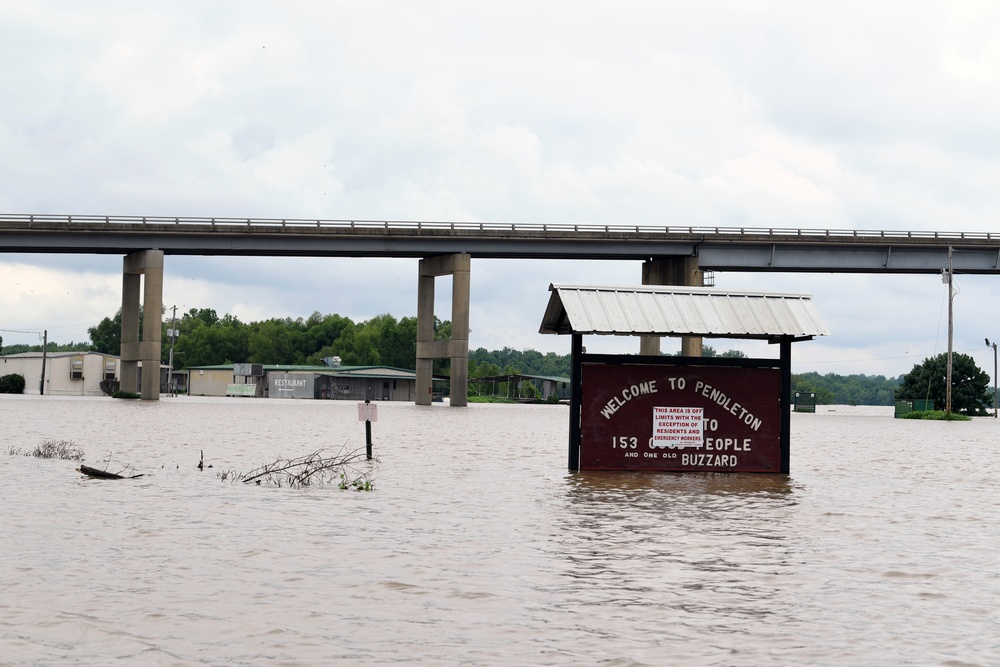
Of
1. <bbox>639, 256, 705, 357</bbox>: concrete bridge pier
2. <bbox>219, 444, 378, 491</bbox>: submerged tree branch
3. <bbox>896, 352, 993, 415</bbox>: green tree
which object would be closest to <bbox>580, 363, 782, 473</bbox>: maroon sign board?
<bbox>219, 444, 378, 491</bbox>: submerged tree branch

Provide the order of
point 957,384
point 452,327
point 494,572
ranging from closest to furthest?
1. point 494,572
2. point 452,327
3. point 957,384

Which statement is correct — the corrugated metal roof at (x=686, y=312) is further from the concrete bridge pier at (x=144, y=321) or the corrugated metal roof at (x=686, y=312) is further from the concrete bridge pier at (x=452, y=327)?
the concrete bridge pier at (x=144, y=321)

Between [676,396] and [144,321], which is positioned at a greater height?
[144,321]

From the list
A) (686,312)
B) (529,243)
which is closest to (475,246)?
(529,243)

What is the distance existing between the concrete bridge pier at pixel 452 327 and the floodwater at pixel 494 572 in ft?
204

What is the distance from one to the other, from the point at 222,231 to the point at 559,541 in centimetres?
7250

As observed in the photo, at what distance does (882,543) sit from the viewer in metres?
12.8

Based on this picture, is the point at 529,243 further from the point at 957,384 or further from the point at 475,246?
the point at 957,384

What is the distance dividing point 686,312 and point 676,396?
61.6 inches

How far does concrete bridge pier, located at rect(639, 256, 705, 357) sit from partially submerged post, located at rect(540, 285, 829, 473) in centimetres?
5692

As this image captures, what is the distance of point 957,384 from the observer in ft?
291

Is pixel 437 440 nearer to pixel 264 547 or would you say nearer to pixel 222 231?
pixel 264 547

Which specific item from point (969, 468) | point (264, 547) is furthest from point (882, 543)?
point (969, 468)

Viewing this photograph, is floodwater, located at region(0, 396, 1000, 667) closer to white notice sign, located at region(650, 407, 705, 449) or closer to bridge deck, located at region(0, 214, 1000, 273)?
white notice sign, located at region(650, 407, 705, 449)
